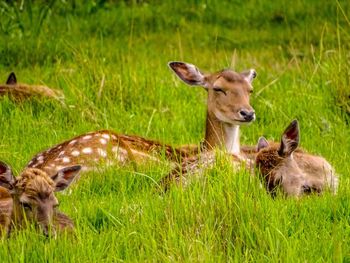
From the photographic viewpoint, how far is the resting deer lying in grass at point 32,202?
667cm

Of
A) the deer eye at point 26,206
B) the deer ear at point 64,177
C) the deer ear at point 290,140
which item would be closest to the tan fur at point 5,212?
the deer eye at point 26,206

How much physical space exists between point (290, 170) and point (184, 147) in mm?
1387

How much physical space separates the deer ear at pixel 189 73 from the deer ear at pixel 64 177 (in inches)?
104

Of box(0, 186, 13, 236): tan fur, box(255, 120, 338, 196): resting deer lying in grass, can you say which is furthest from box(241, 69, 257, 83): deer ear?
box(0, 186, 13, 236): tan fur

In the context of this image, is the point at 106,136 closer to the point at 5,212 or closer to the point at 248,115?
the point at 248,115

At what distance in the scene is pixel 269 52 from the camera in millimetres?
16453

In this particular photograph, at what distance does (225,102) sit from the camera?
31.1 ft

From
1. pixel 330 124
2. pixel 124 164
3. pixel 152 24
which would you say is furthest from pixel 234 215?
pixel 152 24

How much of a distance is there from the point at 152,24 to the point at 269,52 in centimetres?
237

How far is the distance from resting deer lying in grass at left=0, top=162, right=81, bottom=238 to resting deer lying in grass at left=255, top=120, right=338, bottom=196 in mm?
1764

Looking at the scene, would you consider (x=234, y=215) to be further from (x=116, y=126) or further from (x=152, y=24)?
(x=152, y=24)

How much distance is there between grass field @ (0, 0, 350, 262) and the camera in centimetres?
638

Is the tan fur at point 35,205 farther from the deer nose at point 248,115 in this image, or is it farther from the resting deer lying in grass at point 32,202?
the deer nose at point 248,115

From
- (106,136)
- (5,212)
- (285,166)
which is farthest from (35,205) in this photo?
(106,136)
